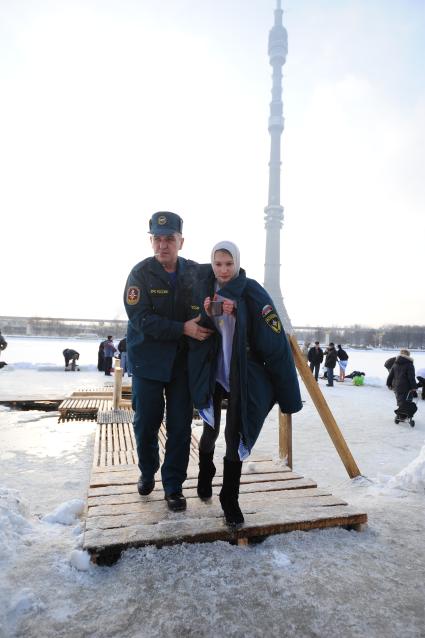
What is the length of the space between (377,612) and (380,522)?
109 centimetres

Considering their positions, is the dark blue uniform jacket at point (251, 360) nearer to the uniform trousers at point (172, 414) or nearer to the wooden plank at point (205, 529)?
the uniform trousers at point (172, 414)

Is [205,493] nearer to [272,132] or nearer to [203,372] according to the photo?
[203,372]

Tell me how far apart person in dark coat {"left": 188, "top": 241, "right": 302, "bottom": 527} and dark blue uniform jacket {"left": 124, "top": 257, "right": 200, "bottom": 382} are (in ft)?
0.50

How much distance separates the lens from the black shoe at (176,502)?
2.49 m

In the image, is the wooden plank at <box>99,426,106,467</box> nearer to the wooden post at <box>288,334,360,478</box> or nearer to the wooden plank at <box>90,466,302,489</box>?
the wooden plank at <box>90,466,302,489</box>

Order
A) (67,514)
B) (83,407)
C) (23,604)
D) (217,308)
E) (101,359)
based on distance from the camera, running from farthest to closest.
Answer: (101,359)
(83,407)
(67,514)
(217,308)
(23,604)

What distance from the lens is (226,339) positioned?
7.94 feet

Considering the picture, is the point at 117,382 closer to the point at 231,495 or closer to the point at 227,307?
the point at 231,495

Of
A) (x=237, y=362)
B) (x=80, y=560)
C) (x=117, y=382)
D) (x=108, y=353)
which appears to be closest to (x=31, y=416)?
(x=117, y=382)

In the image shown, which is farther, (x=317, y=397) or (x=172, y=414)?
(x=317, y=397)

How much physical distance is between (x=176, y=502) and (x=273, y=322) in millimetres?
1304

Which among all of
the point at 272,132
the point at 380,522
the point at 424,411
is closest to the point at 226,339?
the point at 380,522

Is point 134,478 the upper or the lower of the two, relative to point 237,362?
lower

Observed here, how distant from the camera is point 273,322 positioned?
2.36 meters
